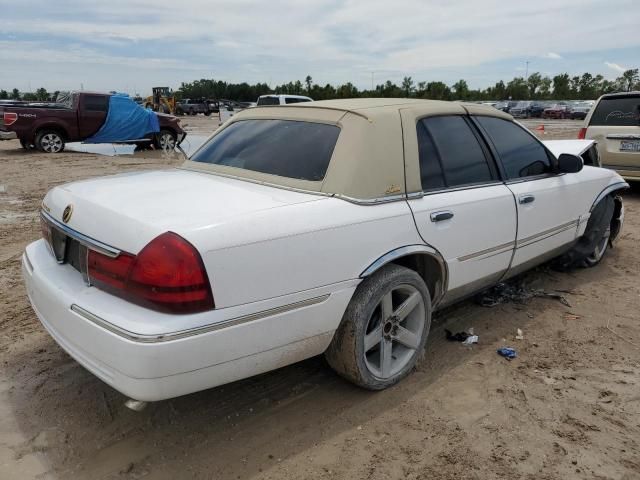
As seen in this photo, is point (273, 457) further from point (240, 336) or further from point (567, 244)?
point (567, 244)

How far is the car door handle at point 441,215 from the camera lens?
2987 millimetres

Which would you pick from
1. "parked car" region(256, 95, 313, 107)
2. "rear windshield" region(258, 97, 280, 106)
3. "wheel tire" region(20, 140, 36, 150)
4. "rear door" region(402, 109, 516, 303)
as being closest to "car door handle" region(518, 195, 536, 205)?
"rear door" region(402, 109, 516, 303)

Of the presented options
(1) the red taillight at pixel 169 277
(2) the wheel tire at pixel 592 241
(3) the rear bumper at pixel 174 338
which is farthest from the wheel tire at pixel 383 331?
(2) the wheel tire at pixel 592 241

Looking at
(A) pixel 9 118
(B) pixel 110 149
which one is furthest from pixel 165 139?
(A) pixel 9 118

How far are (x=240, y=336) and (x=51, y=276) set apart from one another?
111 cm

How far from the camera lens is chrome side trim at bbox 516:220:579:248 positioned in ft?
12.4

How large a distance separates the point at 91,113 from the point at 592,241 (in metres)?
14.1

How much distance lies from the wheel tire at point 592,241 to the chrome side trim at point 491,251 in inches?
62.3

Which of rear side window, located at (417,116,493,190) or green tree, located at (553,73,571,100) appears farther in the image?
green tree, located at (553,73,571,100)

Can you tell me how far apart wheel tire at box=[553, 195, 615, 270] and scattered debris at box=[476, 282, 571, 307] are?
0.60m

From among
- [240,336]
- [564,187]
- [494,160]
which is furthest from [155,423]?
[564,187]

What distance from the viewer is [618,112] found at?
27.3 feet

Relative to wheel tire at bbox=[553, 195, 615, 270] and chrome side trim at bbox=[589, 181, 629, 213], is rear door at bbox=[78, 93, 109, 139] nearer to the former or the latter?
wheel tire at bbox=[553, 195, 615, 270]

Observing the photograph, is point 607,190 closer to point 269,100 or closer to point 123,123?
point 123,123
